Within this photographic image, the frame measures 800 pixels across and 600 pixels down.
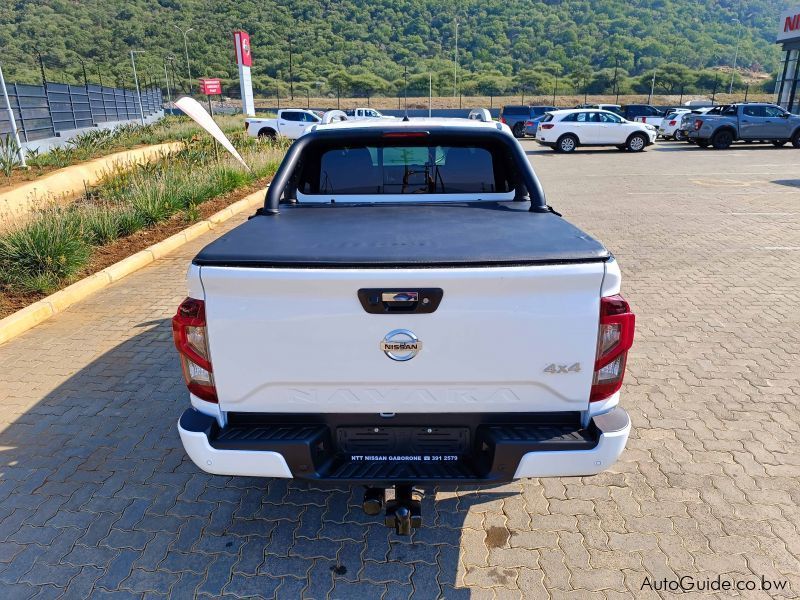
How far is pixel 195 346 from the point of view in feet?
7.72

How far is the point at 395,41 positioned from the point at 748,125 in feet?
313

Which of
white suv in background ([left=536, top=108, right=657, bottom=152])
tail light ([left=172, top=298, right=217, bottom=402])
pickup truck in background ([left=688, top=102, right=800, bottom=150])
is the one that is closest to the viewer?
tail light ([left=172, top=298, right=217, bottom=402])

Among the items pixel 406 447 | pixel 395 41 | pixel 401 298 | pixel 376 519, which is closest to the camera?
pixel 401 298

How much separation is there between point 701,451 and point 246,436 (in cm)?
293

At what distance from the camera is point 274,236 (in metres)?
Answer: 2.63

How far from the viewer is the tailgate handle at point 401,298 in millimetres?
2162

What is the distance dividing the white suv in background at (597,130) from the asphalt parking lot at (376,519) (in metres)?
19.8

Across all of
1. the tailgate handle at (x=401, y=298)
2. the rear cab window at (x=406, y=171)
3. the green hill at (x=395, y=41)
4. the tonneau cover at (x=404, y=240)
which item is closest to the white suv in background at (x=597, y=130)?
the rear cab window at (x=406, y=171)

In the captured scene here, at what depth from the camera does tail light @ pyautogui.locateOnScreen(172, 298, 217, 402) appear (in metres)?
2.29

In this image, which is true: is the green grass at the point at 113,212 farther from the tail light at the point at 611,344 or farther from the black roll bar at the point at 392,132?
the tail light at the point at 611,344

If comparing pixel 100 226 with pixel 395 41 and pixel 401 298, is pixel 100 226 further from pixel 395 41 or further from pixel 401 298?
pixel 395 41

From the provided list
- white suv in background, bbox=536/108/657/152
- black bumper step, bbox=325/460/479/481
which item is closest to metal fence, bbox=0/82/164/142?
black bumper step, bbox=325/460/479/481

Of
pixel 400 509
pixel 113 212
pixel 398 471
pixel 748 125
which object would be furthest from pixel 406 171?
pixel 748 125

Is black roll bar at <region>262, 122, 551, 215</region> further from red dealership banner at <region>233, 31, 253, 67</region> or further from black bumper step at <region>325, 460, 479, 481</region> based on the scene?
red dealership banner at <region>233, 31, 253, 67</region>
